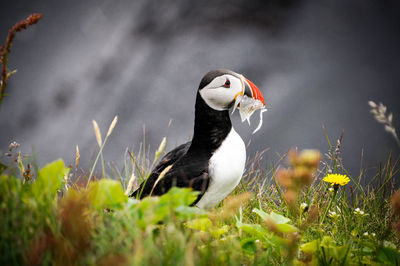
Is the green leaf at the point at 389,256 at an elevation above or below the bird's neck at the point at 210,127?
below

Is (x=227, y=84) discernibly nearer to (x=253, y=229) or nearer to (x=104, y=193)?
(x=253, y=229)

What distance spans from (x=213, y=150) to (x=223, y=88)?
503 mm

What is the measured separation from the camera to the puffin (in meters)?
2.67

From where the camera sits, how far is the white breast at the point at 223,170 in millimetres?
2662

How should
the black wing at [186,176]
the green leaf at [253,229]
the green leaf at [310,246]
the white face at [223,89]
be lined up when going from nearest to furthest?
the green leaf at [310,246] → the green leaf at [253,229] → the black wing at [186,176] → the white face at [223,89]

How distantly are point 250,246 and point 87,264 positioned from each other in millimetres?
904

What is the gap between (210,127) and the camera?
2.84 meters

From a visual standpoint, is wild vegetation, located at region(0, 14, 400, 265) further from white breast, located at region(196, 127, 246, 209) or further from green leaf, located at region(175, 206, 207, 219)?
white breast, located at region(196, 127, 246, 209)

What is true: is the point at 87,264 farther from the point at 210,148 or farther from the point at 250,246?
the point at 210,148

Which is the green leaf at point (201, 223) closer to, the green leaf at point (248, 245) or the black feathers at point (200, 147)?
the green leaf at point (248, 245)

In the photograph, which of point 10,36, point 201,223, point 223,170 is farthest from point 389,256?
point 10,36

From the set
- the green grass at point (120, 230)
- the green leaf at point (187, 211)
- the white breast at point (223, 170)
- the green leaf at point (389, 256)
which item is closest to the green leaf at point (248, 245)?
the green grass at point (120, 230)

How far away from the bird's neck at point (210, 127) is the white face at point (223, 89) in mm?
87

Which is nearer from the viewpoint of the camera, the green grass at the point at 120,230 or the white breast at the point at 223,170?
the green grass at the point at 120,230
